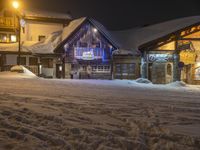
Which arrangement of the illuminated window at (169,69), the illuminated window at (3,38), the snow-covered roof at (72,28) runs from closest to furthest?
the illuminated window at (169,69) → the snow-covered roof at (72,28) → the illuminated window at (3,38)

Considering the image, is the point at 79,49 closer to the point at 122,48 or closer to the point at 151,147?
the point at 122,48

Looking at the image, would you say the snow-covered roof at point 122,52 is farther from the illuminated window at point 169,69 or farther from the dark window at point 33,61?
the dark window at point 33,61

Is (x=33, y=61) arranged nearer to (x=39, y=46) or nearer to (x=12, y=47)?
(x=39, y=46)

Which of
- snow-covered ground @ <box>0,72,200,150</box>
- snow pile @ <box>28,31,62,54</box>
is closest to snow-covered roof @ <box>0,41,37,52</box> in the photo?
snow pile @ <box>28,31,62,54</box>

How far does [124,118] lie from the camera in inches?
259

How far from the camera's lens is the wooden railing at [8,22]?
35031 mm

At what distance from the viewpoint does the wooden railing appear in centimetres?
3503

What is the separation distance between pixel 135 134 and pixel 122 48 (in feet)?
95.2

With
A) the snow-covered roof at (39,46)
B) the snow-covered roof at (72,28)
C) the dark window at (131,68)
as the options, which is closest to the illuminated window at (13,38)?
the snow-covered roof at (39,46)

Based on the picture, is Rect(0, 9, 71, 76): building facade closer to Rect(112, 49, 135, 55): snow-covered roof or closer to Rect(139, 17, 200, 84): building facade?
Rect(112, 49, 135, 55): snow-covered roof

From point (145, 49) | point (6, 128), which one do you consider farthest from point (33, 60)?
point (6, 128)

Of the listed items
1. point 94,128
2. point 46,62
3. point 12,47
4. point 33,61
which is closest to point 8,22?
point 12,47

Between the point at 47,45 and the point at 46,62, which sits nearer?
the point at 46,62

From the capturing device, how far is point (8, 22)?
35.2 meters
